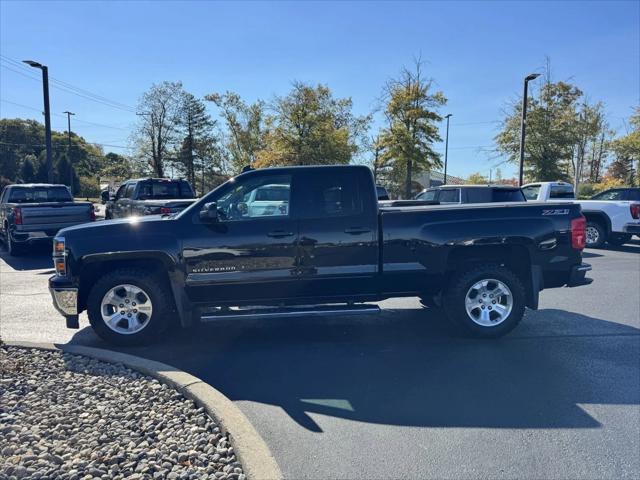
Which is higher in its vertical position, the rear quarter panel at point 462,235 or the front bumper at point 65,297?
the rear quarter panel at point 462,235

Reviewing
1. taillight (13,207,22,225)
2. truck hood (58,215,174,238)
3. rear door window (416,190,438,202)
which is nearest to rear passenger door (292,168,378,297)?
truck hood (58,215,174,238)

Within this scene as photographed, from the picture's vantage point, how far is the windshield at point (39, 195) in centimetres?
1364

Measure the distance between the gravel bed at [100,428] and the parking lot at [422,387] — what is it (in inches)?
20.6

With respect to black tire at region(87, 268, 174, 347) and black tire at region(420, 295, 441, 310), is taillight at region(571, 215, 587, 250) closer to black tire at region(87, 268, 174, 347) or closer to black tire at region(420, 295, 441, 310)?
black tire at region(420, 295, 441, 310)

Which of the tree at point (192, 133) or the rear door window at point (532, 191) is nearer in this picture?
the rear door window at point (532, 191)

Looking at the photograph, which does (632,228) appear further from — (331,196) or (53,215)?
(53,215)

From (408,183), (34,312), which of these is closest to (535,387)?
(34,312)

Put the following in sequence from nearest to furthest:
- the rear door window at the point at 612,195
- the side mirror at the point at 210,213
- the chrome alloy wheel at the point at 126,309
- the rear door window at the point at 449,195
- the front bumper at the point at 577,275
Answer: the side mirror at the point at 210,213
the chrome alloy wheel at the point at 126,309
the front bumper at the point at 577,275
the rear door window at the point at 449,195
the rear door window at the point at 612,195

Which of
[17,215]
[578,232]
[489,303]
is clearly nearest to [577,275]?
[578,232]

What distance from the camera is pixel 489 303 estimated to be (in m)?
5.71

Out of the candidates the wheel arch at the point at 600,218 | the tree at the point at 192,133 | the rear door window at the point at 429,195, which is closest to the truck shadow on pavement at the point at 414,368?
the rear door window at the point at 429,195

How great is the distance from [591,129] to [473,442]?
1393 inches

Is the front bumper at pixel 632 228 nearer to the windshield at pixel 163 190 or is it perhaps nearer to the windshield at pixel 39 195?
the windshield at pixel 163 190

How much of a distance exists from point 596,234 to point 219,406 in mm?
13540
